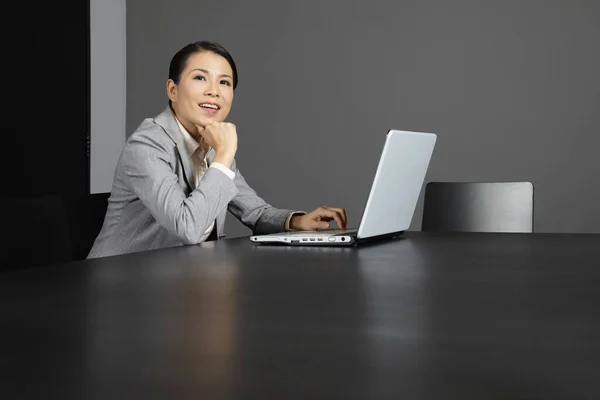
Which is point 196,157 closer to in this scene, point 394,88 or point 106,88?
point 394,88

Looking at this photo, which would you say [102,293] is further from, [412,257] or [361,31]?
[361,31]

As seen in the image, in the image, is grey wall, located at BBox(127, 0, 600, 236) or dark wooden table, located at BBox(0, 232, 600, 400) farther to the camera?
grey wall, located at BBox(127, 0, 600, 236)

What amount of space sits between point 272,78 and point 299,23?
1.22ft

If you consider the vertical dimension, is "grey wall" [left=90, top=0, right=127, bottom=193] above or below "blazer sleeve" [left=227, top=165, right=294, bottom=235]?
above

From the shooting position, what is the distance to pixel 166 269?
4.26 ft

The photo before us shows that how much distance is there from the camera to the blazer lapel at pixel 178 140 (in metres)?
2.23

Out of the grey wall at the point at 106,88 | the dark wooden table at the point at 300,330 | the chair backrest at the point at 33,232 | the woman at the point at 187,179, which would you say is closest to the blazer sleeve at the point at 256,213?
the woman at the point at 187,179

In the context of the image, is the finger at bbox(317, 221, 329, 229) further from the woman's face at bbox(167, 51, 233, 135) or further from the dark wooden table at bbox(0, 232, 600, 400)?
the dark wooden table at bbox(0, 232, 600, 400)

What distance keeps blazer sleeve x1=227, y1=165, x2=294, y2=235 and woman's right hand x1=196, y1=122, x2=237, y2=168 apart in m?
0.28

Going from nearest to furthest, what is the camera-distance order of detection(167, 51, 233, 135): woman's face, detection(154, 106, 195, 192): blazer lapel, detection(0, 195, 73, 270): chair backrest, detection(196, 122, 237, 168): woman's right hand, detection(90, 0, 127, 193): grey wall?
detection(0, 195, 73, 270): chair backrest < detection(196, 122, 237, 168): woman's right hand < detection(154, 106, 195, 192): blazer lapel < detection(167, 51, 233, 135): woman's face < detection(90, 0, 127, 193): grey wall

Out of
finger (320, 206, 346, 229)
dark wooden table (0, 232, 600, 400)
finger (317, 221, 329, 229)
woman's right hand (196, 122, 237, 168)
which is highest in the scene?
woman's right hand (196, 122, 237, 168)

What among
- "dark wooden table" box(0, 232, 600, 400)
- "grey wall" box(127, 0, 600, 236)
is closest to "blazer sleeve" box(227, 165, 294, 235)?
"dark wooden table" box(0, 232, 600, 400)

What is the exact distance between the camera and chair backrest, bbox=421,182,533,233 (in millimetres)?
3002

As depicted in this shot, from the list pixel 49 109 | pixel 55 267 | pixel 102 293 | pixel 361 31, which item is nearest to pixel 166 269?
pixel 55 267
